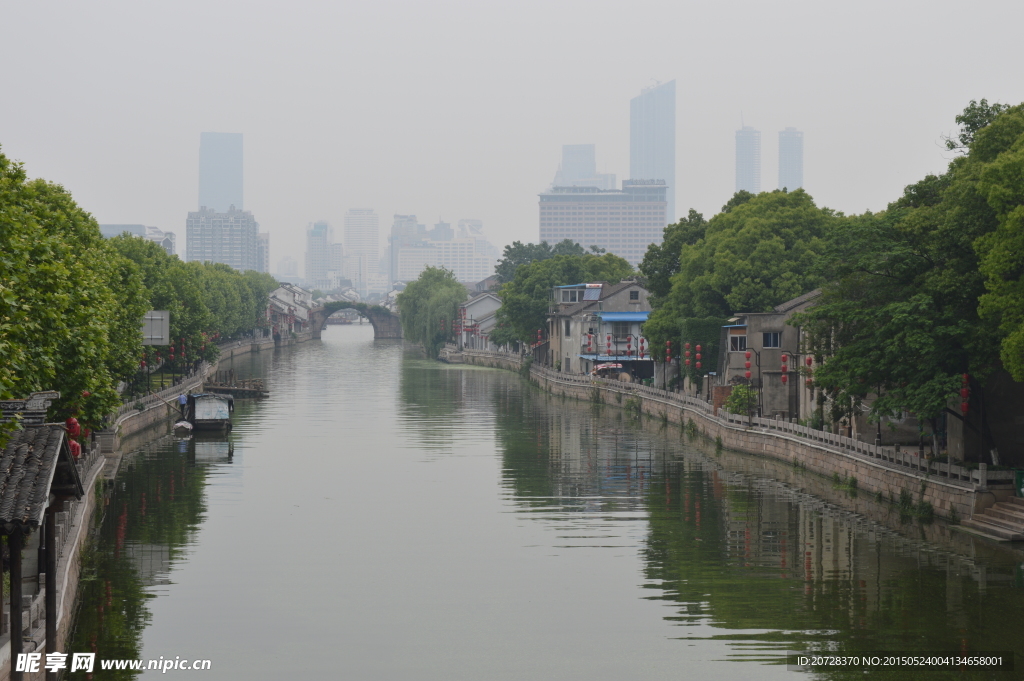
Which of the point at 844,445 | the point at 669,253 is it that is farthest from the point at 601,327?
the point at 844,445

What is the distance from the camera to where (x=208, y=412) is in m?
59.0

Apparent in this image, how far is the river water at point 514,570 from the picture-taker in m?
23.0

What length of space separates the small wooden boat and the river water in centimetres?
595

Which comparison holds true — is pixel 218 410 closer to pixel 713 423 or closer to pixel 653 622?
pixel 713 423

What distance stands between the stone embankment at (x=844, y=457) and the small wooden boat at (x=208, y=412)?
2323 centimetres

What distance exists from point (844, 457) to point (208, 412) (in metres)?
32.6

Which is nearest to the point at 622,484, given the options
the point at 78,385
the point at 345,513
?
the point at 345,513

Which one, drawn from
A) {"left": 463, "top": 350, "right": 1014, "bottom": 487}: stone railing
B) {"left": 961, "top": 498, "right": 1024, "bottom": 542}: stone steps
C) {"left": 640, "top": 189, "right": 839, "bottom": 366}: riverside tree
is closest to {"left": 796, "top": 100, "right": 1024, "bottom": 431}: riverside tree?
A: {"left": 463, "top": 350, "right": 1014, "bottom": 487}: stone railing

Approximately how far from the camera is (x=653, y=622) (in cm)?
2489

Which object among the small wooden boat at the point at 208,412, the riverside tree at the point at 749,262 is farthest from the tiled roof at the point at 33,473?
the riverside tree at the point at 749,262

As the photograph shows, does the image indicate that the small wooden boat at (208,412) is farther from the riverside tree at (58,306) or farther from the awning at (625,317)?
the awning at (625,317)

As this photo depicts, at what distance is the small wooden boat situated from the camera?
192 feet

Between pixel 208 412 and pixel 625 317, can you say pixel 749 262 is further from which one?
pixel 208 412

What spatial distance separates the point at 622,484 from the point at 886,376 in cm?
1284
